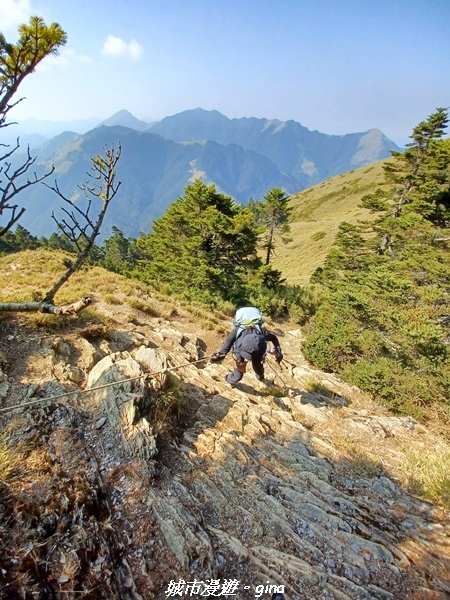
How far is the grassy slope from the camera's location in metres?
54.8

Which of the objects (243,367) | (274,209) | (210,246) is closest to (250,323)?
(243,367)

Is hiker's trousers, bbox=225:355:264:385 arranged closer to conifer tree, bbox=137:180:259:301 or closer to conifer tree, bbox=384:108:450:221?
conifer tree, bbox=137:180:259:301

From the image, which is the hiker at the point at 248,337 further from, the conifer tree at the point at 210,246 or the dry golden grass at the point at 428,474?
the conifer tree at the point at 210,246

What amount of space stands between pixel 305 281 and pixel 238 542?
135ft

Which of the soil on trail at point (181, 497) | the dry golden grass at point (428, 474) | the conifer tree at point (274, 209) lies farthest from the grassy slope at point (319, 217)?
the soil on trail at point (181, 497)

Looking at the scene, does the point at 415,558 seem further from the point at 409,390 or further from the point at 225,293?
the point at 225,293

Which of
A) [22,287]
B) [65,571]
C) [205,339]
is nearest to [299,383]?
[205,339]

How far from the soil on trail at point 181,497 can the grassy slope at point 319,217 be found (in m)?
37.3

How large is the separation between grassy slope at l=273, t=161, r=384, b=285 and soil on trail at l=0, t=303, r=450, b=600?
37327 millimetres

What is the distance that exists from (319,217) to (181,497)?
8526 centimetres

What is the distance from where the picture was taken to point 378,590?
374 centimetres

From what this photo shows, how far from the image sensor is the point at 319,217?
82062 mm

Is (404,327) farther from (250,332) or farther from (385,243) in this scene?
(385,243)

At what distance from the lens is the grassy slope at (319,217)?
2157 inches
